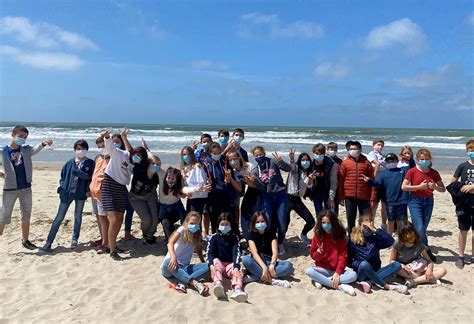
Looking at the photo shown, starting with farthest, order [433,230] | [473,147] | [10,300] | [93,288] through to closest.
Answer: [433,230]
[473,147]
[93,288]
[10,300]

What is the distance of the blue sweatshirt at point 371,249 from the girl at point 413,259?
0.27m

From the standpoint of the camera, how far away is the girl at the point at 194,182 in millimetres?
6047

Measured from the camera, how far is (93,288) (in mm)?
5051

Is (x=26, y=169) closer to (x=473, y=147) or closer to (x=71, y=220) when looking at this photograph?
(x=71, y=220)

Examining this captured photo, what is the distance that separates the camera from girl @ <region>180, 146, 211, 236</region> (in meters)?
6.05

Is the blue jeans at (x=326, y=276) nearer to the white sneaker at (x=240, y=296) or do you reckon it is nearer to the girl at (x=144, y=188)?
the white sneaker at (x=240, y=296)

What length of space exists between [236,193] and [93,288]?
8.51ft

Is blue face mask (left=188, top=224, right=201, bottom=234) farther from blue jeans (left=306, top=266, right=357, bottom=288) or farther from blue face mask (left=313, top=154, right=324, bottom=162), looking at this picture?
blue face mask (left=313, top=154, right=324, bottom=162)

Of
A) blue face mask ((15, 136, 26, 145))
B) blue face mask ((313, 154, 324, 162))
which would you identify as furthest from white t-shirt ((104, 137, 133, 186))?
blue face mask ((313, 154, 324, 162))

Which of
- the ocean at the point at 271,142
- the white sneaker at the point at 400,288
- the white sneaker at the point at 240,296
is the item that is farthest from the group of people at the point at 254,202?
the ocean at the point at 271,142

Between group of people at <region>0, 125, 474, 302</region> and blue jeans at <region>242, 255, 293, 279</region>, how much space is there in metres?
0.02

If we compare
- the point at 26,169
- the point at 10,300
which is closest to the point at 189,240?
the point at 10,300

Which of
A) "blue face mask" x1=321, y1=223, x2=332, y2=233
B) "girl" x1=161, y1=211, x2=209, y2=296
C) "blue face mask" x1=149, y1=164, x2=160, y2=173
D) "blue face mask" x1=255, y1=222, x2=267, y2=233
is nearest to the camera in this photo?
"girl" x1=161, y1=211, x2=209, y2=296

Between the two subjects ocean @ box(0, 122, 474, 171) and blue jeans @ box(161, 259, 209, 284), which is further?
ocean @ box(0, 122, 474, 171)
